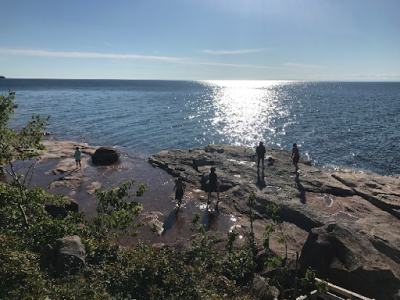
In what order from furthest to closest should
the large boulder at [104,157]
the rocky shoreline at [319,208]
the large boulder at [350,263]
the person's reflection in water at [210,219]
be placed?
the large boulder at [104,157] → the person's reflection in water at [210,219] → the rocky shoreline at [319,208] → the large boulder at [350,263]

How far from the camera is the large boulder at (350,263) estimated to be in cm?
795

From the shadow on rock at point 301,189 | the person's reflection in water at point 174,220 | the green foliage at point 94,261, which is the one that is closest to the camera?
the green foliage at point 94,261

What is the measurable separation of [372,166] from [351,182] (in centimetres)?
1068

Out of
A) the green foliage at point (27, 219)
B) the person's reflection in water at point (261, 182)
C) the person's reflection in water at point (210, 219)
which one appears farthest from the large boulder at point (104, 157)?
the green foliage at point (27, 219)

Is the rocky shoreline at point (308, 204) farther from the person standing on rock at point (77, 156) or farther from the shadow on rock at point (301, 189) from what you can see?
the person standing on rock at point (77, 156)

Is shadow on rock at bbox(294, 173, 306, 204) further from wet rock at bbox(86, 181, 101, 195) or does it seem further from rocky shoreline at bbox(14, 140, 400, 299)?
wet rock at bbox(86, 181, 101, 195)

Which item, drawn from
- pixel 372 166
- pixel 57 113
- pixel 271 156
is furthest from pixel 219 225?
pixel 57 113

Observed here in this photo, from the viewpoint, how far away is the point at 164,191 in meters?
18.6

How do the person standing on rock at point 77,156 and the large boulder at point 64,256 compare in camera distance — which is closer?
the large boulder at point 64,256

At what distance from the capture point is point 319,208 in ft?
A: 51.0

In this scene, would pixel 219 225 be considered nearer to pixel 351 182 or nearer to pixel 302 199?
pixel 302 199

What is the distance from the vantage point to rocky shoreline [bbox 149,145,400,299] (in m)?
8.27

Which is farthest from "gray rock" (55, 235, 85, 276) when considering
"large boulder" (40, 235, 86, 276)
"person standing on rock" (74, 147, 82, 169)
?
"person standing on rock" (74, 147, 82, 169)

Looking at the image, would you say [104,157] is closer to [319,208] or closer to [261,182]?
[261,182]
